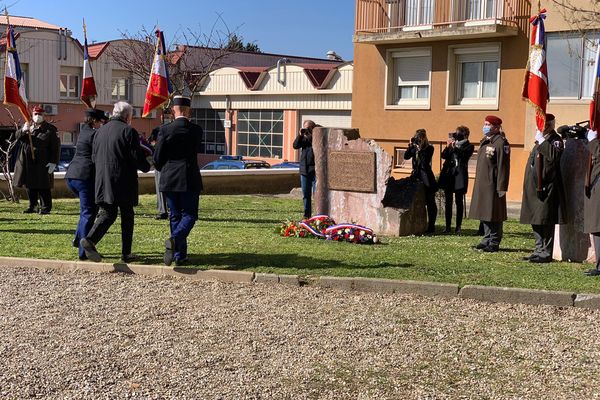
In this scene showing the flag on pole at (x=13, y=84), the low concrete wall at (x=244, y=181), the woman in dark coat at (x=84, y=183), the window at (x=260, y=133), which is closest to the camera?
the woman in dark coat at (x=84, y=183)

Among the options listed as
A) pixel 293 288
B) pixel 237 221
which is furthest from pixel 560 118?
pixel 293 288

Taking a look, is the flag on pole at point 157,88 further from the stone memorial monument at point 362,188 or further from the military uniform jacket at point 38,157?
the stone memorial monument at point 362,188

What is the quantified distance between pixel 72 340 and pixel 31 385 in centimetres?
118

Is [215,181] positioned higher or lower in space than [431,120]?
lower

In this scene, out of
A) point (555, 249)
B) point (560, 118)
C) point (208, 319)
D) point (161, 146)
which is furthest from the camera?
point (560, 118)

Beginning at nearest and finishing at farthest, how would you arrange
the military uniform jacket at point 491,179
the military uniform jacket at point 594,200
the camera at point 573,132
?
1. the military uniform jacket at point 594,200
2. the camera at point 573,132
3. the military uniform jacket at point 491,179

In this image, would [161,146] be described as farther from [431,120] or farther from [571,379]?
A: [431,120]

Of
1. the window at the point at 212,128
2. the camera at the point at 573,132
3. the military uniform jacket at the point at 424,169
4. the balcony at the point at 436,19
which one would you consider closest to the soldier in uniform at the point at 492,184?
the camera at the point at 573,132

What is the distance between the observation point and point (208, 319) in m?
7.52

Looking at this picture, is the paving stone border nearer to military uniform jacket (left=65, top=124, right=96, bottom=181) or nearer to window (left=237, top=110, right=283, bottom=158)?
military uniform jacket (left=65, top=124, right=96, bottom=181)

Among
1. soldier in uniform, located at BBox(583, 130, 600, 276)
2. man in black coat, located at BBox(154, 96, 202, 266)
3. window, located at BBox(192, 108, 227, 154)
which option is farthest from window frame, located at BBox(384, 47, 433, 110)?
window, located at BBox(192, 108, 227, 154)

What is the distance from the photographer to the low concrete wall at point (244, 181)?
21.4 m

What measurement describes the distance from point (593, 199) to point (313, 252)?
3.50 meters

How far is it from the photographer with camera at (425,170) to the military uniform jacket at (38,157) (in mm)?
6687
